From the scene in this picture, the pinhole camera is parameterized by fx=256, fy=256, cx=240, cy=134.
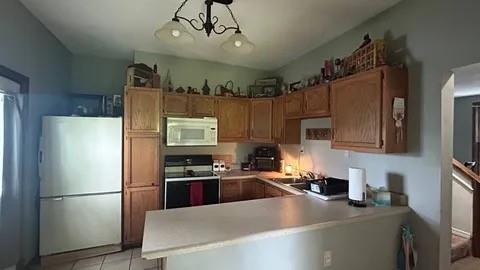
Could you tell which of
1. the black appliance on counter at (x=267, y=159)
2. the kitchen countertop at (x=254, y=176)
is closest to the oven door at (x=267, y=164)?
the black appliance on counter at (x=267, y=159)

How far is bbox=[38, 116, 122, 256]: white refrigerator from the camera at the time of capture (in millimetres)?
2949

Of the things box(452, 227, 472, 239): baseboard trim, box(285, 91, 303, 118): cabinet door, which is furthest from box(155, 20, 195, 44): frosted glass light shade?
box(452, 227, 472, 239): baseboard trim

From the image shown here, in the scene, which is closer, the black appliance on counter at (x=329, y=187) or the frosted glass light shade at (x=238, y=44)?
the frosted glass light shade at (x=238, y=44)

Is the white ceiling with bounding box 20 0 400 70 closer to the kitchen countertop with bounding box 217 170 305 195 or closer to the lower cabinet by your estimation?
the kitchen countertop with bounding box 217 170 305 195

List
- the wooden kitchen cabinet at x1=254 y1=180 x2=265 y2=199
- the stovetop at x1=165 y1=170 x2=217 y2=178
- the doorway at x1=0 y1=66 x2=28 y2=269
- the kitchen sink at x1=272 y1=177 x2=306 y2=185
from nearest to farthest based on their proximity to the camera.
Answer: the doorway at x1=0 y1=66 x2=28 y2=269 → the kitchen sink at x1=272 y1=177 x2=306 y2=185 → the stovetop at x1=165 y1=170 x2=217 y2=178 → the wooden kitchen cabinet at x1=254 y1=180 x2=265 y2=199

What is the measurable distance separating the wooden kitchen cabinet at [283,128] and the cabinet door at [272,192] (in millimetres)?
755

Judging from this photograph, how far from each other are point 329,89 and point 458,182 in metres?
2.16

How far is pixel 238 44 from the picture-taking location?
7.00 feet

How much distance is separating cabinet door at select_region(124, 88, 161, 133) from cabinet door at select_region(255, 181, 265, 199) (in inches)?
65.0

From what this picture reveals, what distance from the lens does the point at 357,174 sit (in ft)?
7.52

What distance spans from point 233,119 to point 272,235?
8.43ft

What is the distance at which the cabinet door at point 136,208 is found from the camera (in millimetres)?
3301

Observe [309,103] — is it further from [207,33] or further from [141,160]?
[141,160]

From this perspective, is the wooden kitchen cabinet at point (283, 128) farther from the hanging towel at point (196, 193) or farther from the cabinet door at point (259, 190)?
the hanging towel at point (196, 193)
